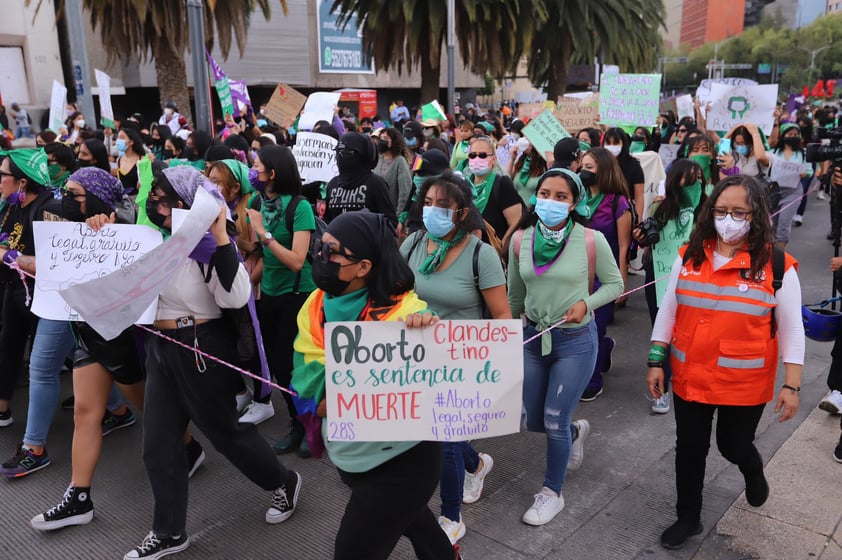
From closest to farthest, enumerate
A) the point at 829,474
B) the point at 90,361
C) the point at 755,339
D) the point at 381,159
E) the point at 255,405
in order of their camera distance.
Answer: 1. the point at 755,339
2. the point at 90,361
3. the point at 829,474
4. the point at 255,405
5. the point at 381,159

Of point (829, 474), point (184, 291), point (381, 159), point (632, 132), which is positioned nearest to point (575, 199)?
point (184, 291)

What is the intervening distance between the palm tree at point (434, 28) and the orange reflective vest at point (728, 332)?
17148 mm

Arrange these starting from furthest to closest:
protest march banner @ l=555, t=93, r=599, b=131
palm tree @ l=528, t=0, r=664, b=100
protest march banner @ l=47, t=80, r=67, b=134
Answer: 1. palm tree @ l=528, t=0, r=664, b=100
2. protest march banner @ l=47, t=80, r=67, b=134
3. protest march banner @ l=555, t=93, r=599, b=131

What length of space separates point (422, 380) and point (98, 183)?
7.84 feet

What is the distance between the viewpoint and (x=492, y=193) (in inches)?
210

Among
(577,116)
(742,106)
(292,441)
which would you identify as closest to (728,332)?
(292,441)

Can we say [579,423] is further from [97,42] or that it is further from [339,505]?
[97,42]

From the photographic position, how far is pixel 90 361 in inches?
148

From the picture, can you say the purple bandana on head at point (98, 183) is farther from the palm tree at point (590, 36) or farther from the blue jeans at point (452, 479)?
the palm tree at point (590, 36)

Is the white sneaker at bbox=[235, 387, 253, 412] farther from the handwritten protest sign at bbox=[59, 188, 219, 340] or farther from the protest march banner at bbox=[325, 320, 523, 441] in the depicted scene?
the protest march banner at bbox=[325, 320, 523, 441]

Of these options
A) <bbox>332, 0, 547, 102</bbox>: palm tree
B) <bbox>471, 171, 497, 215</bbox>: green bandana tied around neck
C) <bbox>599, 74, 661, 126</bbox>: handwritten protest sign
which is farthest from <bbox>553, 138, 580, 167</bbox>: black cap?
<bbox>332, 0, 547, 102</bbox>: palm tree

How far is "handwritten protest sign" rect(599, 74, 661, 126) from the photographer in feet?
31.9

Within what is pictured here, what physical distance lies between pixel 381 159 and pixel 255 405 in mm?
2918

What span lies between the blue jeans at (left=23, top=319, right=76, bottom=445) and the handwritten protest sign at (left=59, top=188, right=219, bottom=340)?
5.23ft
